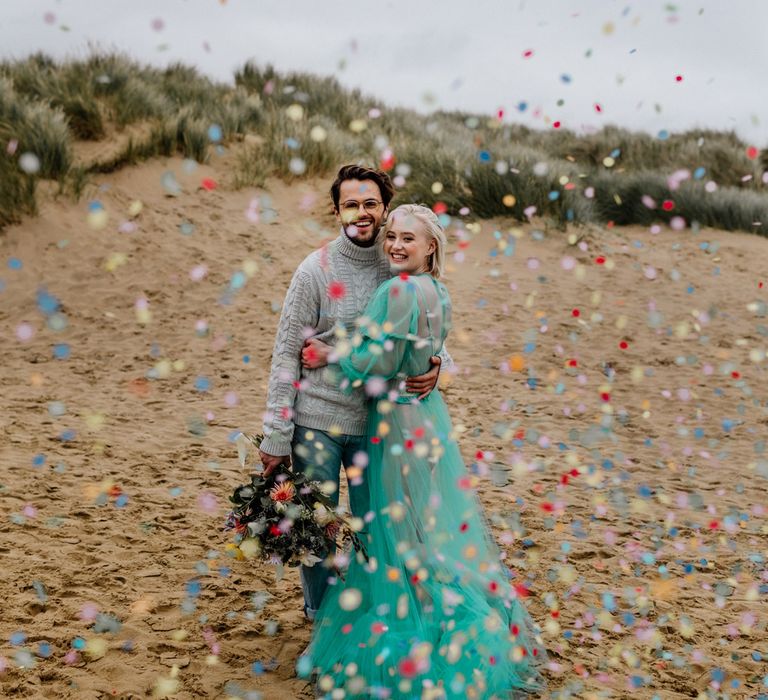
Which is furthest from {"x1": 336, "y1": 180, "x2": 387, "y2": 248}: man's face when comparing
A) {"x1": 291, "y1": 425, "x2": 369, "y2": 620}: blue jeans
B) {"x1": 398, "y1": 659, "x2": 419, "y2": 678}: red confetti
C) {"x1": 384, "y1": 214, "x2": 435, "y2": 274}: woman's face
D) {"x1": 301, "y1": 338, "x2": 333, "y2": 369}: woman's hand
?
{"x1": 398, "y1": 659, "x2": 419, "y2": 678}: red confetti

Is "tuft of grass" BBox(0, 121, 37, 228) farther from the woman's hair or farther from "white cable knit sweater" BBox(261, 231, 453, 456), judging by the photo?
the woman's hair

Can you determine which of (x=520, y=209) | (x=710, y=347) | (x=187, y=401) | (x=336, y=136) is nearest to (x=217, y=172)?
(x=336, y=136)

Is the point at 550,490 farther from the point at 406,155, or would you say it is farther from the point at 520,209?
the point at 406,155

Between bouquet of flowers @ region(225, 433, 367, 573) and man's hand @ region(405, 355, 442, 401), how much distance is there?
1.69ft

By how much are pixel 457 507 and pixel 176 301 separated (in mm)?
7085

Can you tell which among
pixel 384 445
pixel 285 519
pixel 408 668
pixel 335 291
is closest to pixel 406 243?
pixel 335 291

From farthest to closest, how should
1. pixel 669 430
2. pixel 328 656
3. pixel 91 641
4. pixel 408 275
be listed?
1. pixel 669 430
2. pixel 91 641
3. pixel 328 656
4. pixel 408 275

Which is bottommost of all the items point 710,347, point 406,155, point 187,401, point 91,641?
point 91,641

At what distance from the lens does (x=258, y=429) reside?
24.0 ft

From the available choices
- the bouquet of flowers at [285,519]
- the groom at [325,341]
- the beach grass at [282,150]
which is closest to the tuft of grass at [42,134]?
the beach grass at [282,150]

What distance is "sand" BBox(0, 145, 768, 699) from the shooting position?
13.0ft

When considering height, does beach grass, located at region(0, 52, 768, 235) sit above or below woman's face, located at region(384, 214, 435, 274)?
above

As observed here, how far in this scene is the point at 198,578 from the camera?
4551 mm

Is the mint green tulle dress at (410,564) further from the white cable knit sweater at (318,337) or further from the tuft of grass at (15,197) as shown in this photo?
the tuft of grass at (15,197)
